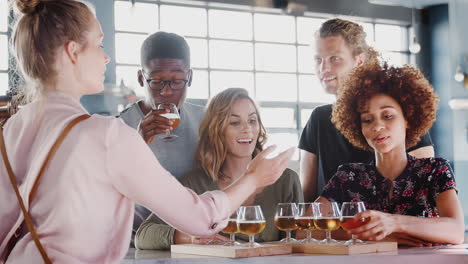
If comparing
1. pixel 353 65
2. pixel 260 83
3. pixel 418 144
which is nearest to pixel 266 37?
pixel 260 83

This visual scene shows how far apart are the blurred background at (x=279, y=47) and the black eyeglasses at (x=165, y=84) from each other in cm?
217

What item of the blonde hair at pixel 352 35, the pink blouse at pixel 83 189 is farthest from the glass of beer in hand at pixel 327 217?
the blonde hair at pixel 352 35

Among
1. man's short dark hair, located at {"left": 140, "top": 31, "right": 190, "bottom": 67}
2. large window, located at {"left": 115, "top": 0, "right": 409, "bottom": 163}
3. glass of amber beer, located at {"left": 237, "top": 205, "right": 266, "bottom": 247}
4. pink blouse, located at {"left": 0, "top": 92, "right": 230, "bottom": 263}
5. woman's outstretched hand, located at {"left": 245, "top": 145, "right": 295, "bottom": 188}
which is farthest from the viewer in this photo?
large window, located at {"left": 115, "top": 0, "right": 409, "bottom": 163}

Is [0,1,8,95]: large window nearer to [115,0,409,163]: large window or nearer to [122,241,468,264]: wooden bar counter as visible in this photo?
[115,0,409,163]: large window

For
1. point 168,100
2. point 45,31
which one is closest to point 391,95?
point 168,100

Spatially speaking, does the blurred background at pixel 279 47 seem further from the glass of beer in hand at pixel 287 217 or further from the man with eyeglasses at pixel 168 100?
the glass of beer in hand at pixel 287 217

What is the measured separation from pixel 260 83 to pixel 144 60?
351cm

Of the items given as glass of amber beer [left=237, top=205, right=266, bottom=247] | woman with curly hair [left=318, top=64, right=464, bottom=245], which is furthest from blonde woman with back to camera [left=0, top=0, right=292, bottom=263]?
woman with curly hair [left=318, top=64, right=464, bottom=245]

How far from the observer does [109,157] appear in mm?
1207

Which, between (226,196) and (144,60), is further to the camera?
(144,60)

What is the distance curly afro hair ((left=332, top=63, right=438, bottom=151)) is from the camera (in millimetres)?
2537

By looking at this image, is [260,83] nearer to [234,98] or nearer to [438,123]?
[438,123]

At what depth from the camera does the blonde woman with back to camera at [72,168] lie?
121 cm

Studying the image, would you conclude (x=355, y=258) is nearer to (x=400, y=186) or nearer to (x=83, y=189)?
(x=400, y=186)
